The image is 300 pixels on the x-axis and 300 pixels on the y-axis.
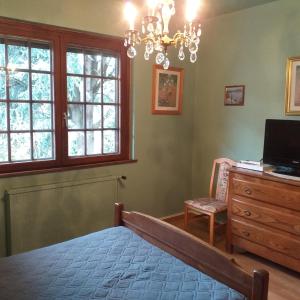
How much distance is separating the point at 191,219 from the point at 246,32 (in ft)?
7.53

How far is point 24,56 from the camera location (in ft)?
9.49

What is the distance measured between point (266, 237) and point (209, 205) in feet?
2.30

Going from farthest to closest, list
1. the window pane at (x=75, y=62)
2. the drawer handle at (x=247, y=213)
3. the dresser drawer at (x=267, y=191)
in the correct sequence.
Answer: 1. the window pane at (x=75, y=62)
2. the drawer handle at (x=247, y=213)
3. the dresser drawer at (x=267, y=191)

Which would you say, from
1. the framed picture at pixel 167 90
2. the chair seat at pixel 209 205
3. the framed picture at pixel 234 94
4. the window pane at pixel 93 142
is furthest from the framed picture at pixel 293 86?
the window pane at pixel 93 142

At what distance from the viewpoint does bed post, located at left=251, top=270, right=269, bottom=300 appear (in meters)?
1.33

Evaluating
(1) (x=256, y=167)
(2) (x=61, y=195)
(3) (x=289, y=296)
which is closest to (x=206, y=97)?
(1) (x=256, y=167)

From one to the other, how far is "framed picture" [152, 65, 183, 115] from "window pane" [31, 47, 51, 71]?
1209 mm

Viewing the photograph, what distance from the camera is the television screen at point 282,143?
291 centimetres

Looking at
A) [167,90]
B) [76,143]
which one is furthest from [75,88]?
[167,90]

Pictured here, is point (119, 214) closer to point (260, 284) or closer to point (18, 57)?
point (260, 284)

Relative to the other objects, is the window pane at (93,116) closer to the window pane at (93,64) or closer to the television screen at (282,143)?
→ the window pane at (93,64)

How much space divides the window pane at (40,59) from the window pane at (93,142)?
763 mm

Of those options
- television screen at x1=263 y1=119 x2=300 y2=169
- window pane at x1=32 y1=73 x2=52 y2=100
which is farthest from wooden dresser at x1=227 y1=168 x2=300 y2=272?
window pane at x1=32 y1=73 x2=52 y2=100

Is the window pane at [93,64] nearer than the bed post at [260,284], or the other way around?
the bed post at [260,284]
